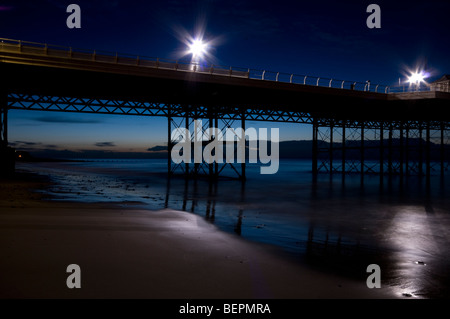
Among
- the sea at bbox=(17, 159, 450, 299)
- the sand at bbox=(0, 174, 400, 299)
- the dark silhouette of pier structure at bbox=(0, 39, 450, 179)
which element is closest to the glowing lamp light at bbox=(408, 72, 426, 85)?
the dark silhouette of pier structure at bbox=(0, 39, 450, 179)

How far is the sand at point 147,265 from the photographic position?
4812 millimetres

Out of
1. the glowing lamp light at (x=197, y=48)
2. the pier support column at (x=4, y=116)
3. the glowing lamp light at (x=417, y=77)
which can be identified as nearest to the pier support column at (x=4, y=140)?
the pier support column at (x=4, y=116)

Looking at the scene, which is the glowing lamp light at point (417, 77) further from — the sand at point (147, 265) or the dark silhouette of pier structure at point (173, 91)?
the sand at point (147, 265)

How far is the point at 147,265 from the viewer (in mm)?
5906

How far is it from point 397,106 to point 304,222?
2547 centimetres

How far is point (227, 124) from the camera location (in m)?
28.5

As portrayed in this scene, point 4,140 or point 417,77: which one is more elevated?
point 417,77

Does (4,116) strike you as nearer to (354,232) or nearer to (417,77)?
(354,232)

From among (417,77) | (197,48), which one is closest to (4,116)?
(197,48)

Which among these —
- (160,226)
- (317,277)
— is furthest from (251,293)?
(160,226)

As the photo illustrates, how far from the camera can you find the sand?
4812 mm

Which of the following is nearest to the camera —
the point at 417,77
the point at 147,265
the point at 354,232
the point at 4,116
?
the point at 147,265
